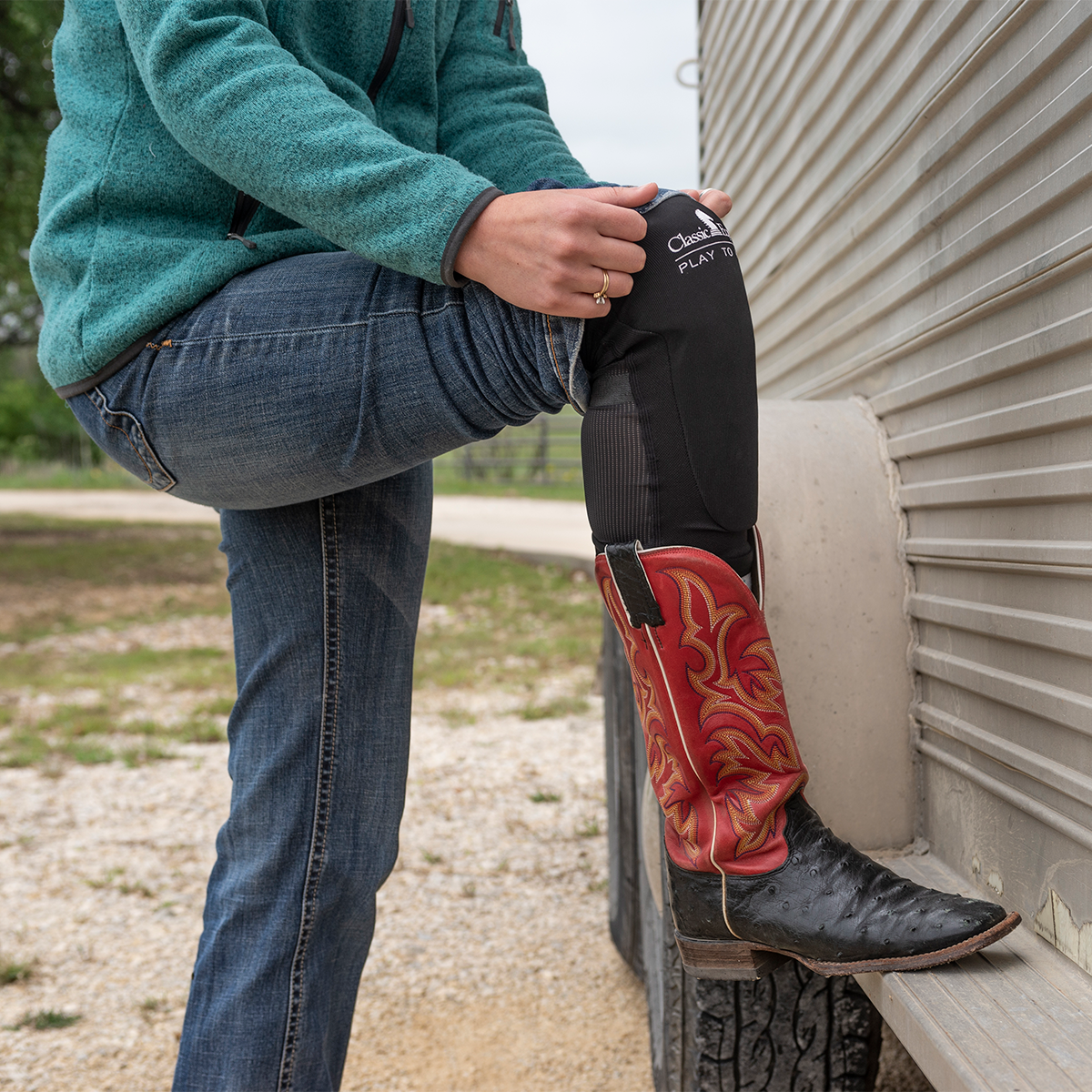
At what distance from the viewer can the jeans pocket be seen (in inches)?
47.6

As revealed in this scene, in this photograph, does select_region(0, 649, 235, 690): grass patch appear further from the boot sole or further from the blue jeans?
the boot sole

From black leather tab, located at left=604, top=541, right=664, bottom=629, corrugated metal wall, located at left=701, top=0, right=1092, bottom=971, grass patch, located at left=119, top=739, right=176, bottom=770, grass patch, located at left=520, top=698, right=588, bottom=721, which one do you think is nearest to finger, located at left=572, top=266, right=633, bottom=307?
black leather tab, located at left=604, top=541, right=664, bottom=629

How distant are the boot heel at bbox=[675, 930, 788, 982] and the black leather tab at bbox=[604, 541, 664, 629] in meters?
0.38

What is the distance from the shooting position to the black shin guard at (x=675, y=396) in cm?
106

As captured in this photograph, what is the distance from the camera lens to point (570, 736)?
4461 millimetres

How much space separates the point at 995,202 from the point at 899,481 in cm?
47

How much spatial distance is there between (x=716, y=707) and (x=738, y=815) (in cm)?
12

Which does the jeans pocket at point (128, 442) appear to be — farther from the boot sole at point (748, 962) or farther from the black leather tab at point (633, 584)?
the boot sole at point (748, 962)

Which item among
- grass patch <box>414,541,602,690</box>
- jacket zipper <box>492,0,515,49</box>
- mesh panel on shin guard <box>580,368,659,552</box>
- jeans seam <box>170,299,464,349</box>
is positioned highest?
jacket zipper <box>492,0,515,49</box>

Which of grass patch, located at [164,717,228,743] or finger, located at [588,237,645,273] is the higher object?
finger, located at [588,237,645,273]

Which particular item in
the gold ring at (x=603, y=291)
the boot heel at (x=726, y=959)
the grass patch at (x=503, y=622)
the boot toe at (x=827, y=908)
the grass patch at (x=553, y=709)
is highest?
the gold ring at (x=603, y=291)

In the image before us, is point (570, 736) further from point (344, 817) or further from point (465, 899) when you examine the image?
point (344, 817)

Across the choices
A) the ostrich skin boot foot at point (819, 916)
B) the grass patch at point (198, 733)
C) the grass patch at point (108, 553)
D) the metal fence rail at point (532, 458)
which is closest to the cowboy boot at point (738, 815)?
the ostrich skin boot foot at point (819, 916)

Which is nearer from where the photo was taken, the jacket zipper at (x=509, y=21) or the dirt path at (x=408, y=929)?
the jacket zipper at (x=509, y=21)
